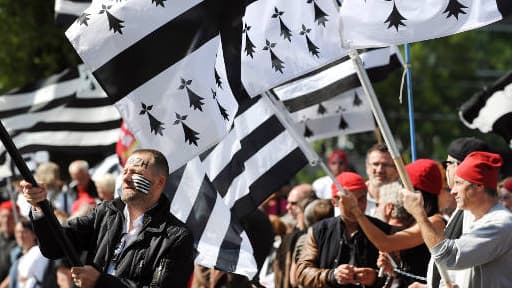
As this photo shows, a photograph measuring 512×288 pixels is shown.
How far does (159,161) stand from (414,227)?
Result: 199 centimetres

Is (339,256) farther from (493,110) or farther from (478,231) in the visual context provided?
(493,110)

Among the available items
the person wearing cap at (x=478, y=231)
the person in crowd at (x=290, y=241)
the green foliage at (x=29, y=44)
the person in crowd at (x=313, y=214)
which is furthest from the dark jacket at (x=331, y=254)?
the green foliage at (x=29, y=44)

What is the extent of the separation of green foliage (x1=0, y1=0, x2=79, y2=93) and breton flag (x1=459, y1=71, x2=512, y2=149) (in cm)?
1319

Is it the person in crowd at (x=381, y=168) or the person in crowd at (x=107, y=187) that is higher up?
the person in crowd at (x=107, y=187)

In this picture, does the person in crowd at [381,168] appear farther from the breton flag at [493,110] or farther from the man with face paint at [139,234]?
the man with face paint at [139,234]

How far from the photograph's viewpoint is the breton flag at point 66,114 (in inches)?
555

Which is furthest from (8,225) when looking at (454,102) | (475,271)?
(454,102)

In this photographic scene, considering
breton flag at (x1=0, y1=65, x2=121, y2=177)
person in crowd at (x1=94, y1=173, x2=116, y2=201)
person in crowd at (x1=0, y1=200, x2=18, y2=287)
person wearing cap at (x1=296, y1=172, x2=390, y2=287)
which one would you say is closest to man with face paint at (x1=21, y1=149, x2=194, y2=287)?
person wearing cap at (x1=296, y1=172, x2=390, y2=287)

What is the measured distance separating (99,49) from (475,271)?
99.8 inches

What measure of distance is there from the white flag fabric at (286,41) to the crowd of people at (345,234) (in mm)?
924

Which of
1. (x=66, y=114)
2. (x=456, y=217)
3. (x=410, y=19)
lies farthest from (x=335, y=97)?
(x=410, y=19)

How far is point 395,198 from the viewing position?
8734mm

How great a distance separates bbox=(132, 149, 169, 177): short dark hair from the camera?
6.91 metres

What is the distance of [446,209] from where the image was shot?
9.95 m
